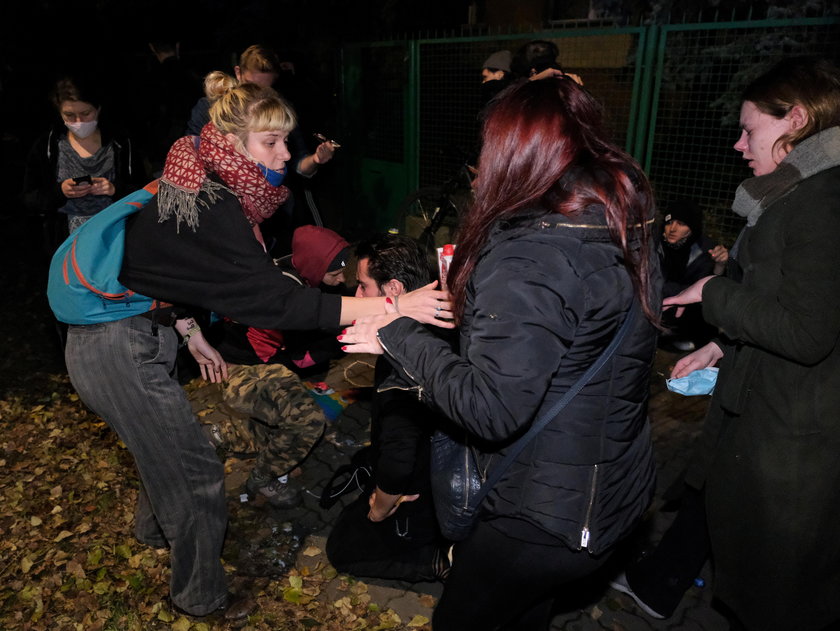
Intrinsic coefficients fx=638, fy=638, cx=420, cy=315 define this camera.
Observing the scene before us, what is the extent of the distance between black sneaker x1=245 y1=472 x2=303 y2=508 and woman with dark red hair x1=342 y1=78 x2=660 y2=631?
7.01 ft

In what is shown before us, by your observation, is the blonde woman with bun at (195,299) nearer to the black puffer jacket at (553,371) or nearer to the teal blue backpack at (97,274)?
the teal blue backpack at (97,274)

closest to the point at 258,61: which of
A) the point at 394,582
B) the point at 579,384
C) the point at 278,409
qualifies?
the point at 278,409

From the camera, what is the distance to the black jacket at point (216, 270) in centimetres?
226

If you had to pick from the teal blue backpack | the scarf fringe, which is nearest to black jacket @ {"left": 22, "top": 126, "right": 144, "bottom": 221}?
the teal blue backpack

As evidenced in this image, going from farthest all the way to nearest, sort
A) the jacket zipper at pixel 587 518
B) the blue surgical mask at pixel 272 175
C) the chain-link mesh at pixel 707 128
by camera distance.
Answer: the chain-link mesh at pixel 707 128 < the blue surgical mask at pixel 272 175 < the jacket zipper at pixel 587 518

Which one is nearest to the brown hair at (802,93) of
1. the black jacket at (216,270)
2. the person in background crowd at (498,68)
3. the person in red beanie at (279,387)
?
the black jacket at (216,270)

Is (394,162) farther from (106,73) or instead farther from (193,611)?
(193,611)

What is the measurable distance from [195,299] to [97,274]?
37 centimetres

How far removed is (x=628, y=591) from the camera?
313 cm

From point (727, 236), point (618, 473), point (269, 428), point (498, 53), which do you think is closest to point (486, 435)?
point (618, 473)

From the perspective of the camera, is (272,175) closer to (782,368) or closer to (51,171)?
(782,368)

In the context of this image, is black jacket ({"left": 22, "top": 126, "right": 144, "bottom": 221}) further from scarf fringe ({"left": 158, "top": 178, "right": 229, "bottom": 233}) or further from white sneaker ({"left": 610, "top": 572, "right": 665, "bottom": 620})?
white sneaker ({"left": 610, "top": 572, "right": 665, "bottom": 620})

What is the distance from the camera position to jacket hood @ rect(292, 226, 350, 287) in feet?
14.4

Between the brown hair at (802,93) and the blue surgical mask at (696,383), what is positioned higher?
the brown hair at (802,93)
